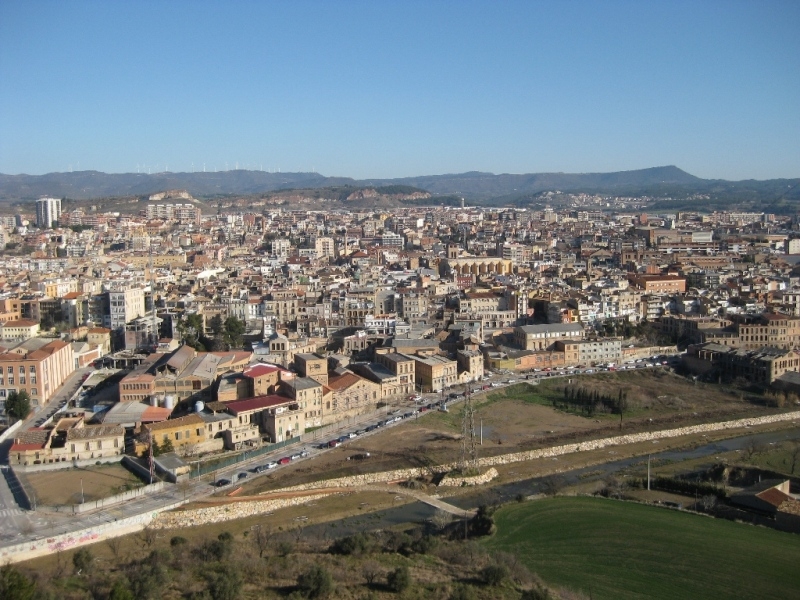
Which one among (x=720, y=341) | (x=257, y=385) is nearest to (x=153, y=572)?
(x=257, y=385)

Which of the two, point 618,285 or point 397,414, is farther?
point 618,285

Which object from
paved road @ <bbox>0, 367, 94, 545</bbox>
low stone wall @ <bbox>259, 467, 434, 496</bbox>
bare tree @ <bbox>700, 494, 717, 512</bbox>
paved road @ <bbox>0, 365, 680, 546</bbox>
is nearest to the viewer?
paved road @ <bbox>0, 367, 94, 545</bbox>

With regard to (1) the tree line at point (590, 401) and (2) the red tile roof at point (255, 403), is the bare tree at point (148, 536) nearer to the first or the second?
(2) the red tile roof at point (255, 403)

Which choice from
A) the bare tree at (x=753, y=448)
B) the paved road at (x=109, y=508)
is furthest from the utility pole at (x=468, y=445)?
the bare tree at (x=753, y=448)

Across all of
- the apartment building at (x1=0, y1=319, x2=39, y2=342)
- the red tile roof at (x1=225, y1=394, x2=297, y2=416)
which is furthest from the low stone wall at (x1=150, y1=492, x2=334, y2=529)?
the apartment building at (x1=0, y1=319, x2=39, y2=342)

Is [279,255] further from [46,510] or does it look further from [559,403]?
[46,510]

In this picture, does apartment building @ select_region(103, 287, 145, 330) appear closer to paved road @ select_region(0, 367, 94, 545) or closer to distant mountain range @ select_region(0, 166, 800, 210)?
paved road @ select_region(0, 367, 94, 545)
